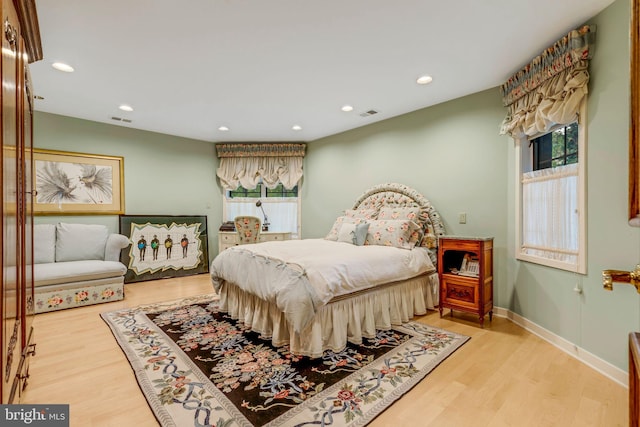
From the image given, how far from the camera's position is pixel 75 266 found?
11.6 ft

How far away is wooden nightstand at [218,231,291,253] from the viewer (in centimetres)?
514

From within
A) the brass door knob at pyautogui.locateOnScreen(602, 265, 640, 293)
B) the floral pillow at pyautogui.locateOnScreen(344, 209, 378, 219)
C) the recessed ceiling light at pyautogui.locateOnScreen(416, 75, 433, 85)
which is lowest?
the brass door knob at pyautogui.locateOnScreen(602, 265, 640, 293)

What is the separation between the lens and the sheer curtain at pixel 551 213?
2.38m

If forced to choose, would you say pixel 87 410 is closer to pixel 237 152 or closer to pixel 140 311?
pixel 140 311

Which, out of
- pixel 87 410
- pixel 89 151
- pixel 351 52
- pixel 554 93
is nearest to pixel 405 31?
pixel 351 52

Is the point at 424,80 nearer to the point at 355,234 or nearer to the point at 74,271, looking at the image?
the point at 355,234

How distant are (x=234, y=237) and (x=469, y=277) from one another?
3.76 meters

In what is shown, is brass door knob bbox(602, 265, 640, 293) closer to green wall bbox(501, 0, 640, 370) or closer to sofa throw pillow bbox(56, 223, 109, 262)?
green wall bbox(501, 0, 640, 370)

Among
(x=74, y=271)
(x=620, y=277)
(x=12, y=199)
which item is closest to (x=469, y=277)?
(x=620, y=277)

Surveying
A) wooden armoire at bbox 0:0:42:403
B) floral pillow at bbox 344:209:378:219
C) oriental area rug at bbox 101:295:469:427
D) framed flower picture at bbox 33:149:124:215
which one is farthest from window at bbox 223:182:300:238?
wooden armoire at bbox 0:0:42:403

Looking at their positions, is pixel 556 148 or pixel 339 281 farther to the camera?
pixel 556 148

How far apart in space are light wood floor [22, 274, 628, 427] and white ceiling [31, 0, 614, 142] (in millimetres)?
2530

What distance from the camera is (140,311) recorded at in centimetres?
327

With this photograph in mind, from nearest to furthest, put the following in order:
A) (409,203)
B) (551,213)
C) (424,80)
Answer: (551,213)
(424,80)
(409,203)
